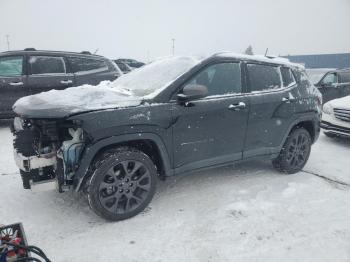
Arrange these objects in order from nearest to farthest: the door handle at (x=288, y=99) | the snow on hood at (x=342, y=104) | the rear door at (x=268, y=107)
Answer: the rear door at (x=268, y=107) < the door handle at (x=288, y=99) < the snow on hood at (x=342, y=104)

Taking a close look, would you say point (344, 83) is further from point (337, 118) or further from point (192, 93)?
point (192, 93)

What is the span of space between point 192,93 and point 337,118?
16.0 feet

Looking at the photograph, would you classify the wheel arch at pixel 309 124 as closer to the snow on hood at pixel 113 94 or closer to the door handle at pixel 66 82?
the snow on hood at pixel 113 94

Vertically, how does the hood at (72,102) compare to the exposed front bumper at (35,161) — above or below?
above

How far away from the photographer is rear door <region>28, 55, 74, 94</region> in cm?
736

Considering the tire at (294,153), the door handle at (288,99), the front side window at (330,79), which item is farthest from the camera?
the front side window at (330,79)

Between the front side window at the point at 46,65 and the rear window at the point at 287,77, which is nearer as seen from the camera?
the rear window at the point at 287,77

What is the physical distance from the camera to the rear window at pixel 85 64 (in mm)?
7867

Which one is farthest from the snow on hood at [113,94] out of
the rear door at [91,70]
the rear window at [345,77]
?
the rear window at [345,77]

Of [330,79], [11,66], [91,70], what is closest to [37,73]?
[11,66]

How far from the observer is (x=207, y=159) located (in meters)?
3.99

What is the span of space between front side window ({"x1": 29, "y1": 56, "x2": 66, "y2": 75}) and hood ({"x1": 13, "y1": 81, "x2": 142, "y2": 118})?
4.17m

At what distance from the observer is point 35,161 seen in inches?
126

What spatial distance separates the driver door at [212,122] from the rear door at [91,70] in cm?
468
